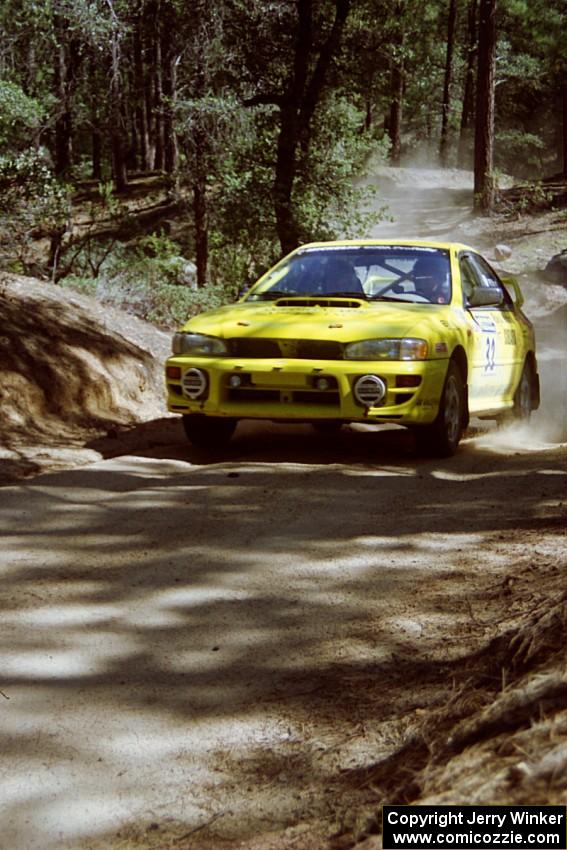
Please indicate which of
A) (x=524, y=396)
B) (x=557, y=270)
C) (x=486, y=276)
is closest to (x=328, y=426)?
(x=486, y=276)

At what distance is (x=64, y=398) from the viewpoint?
33.2 feet

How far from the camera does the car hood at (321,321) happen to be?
784 cm

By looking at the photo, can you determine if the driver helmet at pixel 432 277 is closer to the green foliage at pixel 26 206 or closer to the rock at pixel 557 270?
the green foliage at pixel 26 206

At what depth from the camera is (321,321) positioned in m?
8.02

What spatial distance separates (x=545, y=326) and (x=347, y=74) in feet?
19.3

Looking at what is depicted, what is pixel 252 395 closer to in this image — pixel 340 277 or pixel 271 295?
pixel 271 295

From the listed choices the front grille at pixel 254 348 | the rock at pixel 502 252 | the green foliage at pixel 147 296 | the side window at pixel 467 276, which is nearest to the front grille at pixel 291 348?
the front grille at pixel 254 348

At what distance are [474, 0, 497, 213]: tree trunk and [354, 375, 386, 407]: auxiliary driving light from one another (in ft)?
85.3

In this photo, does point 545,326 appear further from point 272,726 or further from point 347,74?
point 272,726

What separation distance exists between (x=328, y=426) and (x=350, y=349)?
1.38 metres

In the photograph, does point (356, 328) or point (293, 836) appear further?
point (356, 328)

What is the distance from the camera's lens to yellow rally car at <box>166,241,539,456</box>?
774 cm

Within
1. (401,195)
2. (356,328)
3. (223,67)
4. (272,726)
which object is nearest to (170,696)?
(272,726)

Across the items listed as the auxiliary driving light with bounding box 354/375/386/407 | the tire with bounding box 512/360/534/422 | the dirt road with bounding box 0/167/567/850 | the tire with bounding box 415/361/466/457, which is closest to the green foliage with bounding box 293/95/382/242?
the tire with bounding box 512/360/534/422
